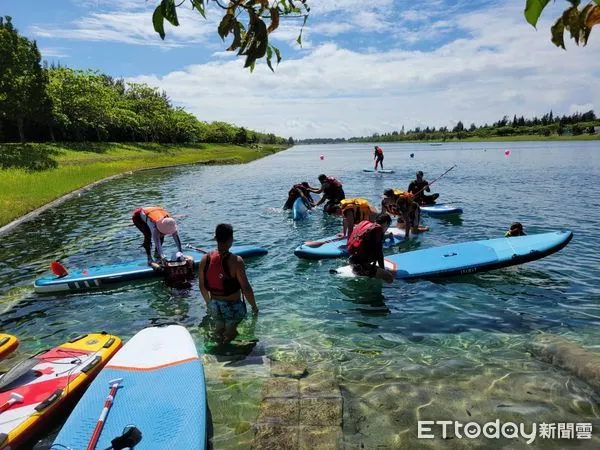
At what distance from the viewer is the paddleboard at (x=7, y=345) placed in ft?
21.0

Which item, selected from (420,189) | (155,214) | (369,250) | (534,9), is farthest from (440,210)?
(534,9)

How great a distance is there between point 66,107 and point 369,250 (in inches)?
2160

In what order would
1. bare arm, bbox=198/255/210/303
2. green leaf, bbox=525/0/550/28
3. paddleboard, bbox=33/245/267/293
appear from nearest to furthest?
green leaf, bbox=525/0/550/28 → bare arm, bbox=198/255/210/303 → paddleboard, bbox=33/245/267/293

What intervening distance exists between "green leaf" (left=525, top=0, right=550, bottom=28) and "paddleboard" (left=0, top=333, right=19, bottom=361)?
307 inches

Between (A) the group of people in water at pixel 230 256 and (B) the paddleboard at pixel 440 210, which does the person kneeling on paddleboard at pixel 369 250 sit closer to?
(A) the group of people in water at pixel 230 256

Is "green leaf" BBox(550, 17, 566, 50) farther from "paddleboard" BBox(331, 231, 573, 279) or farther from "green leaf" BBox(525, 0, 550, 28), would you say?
"paddleboard" BBox(331, 231, 573, 279)

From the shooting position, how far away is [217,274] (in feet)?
21.5

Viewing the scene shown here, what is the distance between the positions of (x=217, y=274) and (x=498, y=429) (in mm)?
4325

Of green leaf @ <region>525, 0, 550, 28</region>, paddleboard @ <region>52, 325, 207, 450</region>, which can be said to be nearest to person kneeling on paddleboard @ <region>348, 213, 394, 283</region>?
paddleboard @ <region>52, 325, 207, 450</region>

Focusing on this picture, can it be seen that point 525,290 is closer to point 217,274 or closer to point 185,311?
point 217,274

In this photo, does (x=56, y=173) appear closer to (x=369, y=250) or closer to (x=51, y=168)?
(x=51, y=168)

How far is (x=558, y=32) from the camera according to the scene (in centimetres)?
174

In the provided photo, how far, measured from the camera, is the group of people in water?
6.52 metres

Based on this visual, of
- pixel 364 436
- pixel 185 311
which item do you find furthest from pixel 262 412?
pixel 185 311
